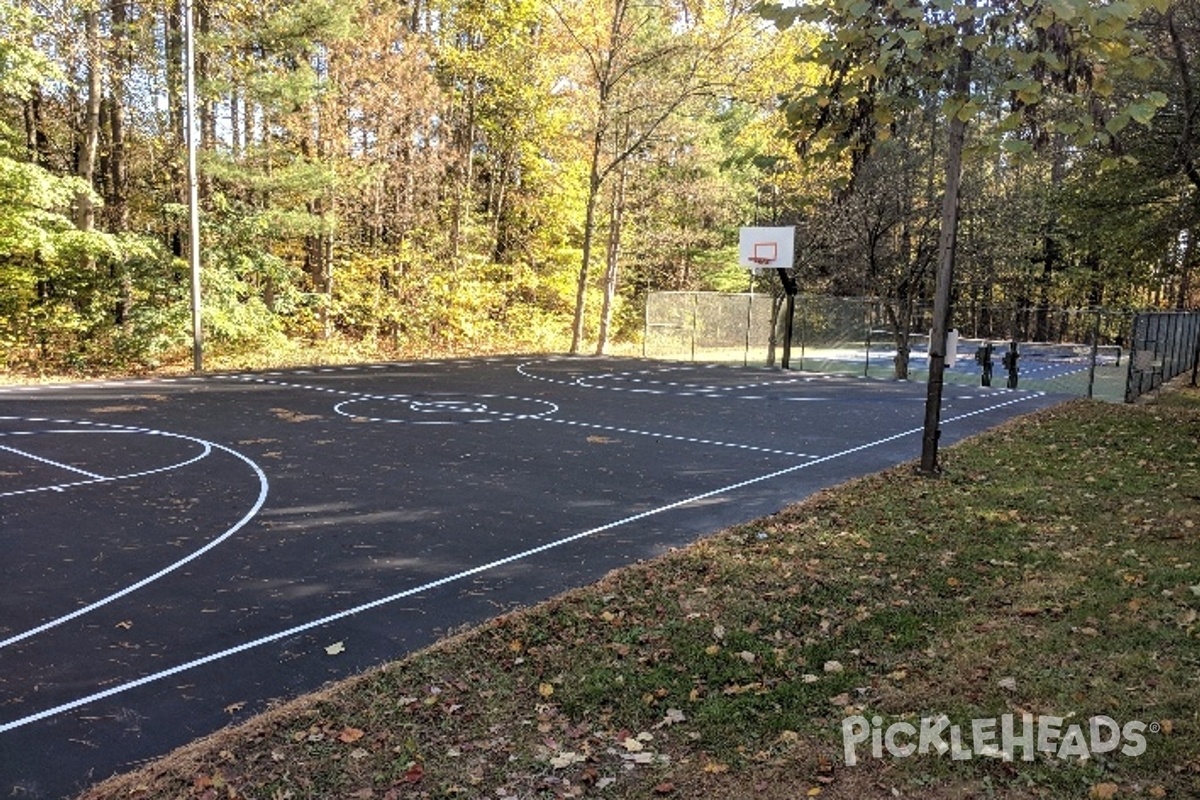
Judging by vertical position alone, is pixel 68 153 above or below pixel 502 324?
above

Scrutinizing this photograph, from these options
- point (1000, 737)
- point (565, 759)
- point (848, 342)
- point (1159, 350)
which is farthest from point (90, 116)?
point (1159, 350)

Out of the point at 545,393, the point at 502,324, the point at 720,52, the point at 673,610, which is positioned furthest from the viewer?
the point at 502,324

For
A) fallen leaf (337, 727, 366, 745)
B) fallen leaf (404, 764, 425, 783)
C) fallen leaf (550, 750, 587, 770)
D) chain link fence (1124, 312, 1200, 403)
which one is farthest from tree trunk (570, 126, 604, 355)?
fallen leaf (404, 764, 425, 783)

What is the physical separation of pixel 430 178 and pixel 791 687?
22.8 meters

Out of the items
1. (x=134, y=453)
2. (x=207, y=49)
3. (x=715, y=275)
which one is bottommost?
(x=134, y=453)

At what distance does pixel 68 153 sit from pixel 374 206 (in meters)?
7.38

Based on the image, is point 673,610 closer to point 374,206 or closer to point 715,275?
point 374,206

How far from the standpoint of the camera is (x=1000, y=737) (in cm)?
325

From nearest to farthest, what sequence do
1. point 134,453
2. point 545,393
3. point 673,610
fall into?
point 673,610 < point 134,453 < point 545,393

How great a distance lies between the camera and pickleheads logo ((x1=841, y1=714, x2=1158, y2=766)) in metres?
3.14

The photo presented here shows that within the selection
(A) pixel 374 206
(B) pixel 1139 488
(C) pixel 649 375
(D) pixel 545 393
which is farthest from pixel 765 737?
(A) pixel 374 206

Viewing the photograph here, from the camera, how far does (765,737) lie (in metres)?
3.42

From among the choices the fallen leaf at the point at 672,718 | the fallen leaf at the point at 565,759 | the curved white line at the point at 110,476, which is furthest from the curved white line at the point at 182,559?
the fallen leaf at the point at 672,718

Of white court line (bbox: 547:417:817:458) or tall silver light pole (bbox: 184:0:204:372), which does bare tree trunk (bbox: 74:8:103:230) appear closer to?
tall silver light pole (bbox: 184:0:204:372)
